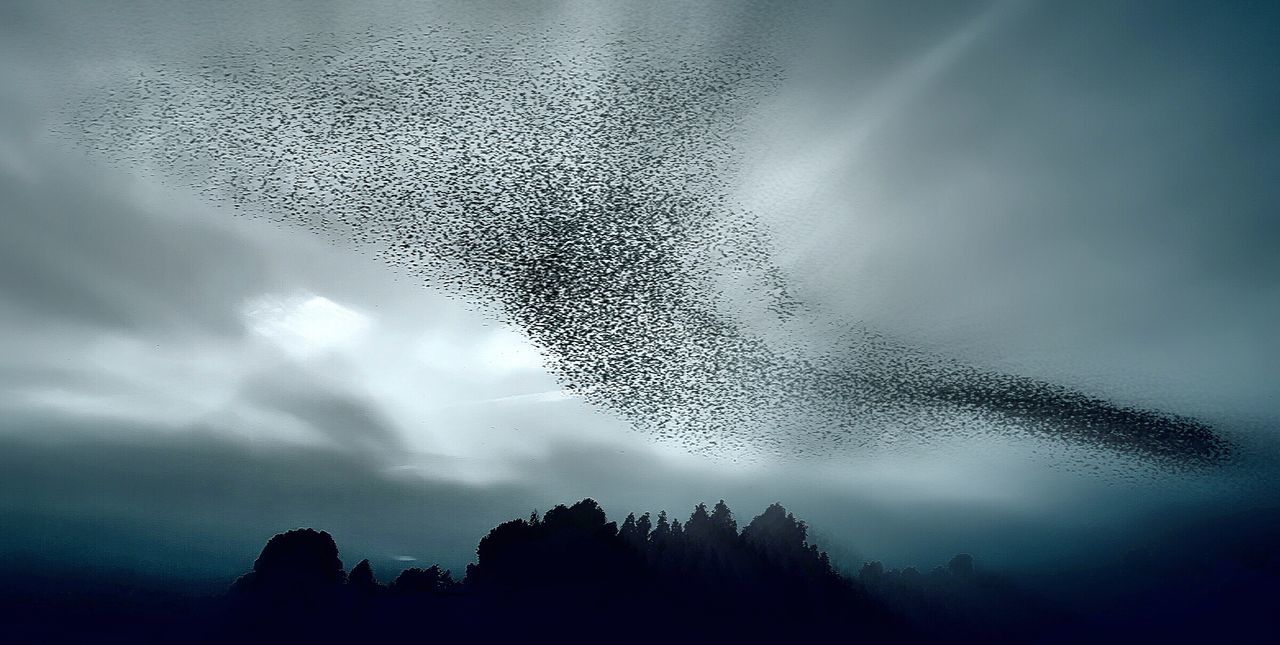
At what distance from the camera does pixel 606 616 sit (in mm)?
107125

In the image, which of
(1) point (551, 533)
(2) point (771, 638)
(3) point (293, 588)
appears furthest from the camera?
(2) point (771, 638)

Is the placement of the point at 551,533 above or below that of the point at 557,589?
above

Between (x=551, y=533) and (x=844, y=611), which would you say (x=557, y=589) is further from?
(x=844, y=611)

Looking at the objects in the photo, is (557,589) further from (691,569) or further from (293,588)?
(293,588)

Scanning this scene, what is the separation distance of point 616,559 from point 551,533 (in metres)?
10.5

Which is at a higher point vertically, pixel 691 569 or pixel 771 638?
pixel 691 569

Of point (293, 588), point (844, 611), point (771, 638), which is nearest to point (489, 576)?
point (293, 588)

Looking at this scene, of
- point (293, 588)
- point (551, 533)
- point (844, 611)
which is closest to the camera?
point (293, 588)

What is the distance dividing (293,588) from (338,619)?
737 cm

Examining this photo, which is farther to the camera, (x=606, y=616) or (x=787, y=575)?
(x=787, y=575)

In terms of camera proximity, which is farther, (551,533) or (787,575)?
(787,575)

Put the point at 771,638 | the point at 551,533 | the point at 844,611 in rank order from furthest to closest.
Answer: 1. the point at 844,611
2. the point at 771,638
3. the point at 551,533

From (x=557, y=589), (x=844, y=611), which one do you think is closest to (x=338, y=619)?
(x=557, y=589)

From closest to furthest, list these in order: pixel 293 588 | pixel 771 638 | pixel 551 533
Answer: pixel 293 588
pixel 551 533
pixel 771 638
